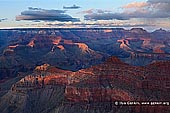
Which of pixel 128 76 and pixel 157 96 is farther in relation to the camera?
pixel 128 76

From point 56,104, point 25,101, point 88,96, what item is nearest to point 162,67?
point 88,96

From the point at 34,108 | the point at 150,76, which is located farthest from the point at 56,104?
the point at 150,76

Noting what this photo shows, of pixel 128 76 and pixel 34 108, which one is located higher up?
pixel 128 76

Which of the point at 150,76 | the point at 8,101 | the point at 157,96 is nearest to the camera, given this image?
the point at 157,96

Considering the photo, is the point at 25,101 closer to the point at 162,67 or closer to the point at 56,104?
the point at 56,104

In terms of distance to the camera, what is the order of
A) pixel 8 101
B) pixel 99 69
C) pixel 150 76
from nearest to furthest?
pixel 150 76 → pixel 99 69 → pixel 8 101

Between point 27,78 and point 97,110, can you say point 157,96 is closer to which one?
point 97,110
